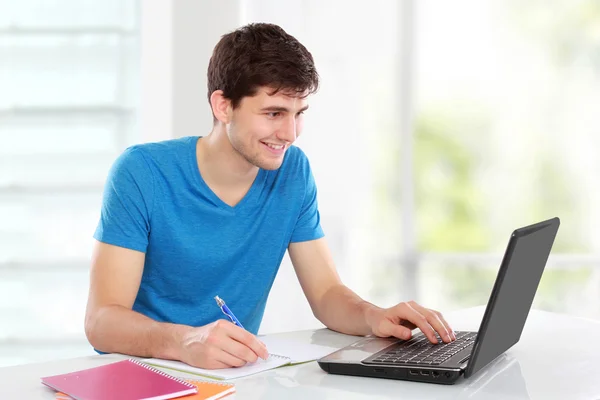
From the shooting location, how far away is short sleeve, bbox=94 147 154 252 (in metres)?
1.70

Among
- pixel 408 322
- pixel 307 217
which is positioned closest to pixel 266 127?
pixel 307 217

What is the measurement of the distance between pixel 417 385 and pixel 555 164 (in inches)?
110

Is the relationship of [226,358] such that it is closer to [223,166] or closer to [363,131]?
[223,166]

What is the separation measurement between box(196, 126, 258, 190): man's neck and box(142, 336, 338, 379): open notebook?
455mm

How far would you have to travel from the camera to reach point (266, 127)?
5.92 feet

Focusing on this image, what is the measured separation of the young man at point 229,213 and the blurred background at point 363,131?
1.26 metres

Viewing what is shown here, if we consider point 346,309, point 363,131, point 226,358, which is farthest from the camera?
point 363,131

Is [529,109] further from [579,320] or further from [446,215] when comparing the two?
[579,320]

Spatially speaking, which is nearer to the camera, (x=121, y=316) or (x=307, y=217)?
(x=121, y=316)

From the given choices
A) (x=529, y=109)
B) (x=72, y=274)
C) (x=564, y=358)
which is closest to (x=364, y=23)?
(x=529, y=109)

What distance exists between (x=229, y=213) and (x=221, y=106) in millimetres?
256

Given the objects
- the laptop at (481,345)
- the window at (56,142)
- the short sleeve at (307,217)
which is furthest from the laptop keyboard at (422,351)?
the window at (56,142)

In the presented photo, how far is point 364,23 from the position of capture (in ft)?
11.2

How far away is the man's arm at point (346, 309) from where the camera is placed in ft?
4.95
